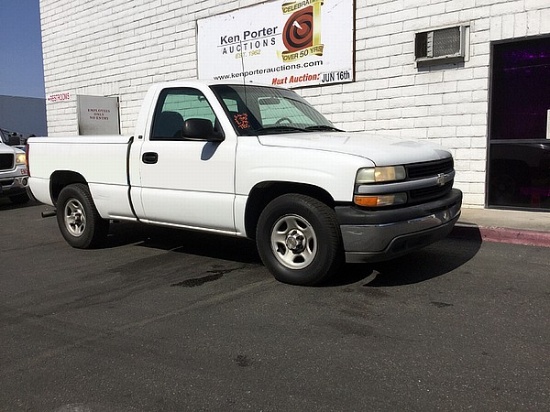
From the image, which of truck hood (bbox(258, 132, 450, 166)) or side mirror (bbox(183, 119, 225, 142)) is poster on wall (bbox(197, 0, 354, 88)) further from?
truck hood (bbox(258, 132, 450, 166))

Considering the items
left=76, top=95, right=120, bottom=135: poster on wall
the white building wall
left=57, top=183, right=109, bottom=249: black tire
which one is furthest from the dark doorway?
left=76, top=95, right=120, bottom=135: poster on wall

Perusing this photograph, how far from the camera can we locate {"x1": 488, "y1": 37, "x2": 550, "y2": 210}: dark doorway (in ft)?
26.7

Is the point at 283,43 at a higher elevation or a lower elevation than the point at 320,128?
higher

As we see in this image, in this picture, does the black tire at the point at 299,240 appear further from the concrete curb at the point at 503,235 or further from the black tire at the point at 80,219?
the concrete curb at the point at 503,235

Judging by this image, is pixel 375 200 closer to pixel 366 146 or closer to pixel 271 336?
pixel 366 146

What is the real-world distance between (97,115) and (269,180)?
10758 millimetres

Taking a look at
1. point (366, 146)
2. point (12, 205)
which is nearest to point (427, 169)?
point (366, 146)

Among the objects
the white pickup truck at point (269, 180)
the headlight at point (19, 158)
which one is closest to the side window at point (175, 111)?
the white pickup truck at point (269, 180)

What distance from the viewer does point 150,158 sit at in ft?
17.8

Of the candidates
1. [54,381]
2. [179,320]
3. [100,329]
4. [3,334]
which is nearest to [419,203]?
[179,320]

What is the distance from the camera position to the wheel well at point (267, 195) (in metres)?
4.46

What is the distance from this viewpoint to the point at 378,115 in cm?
962

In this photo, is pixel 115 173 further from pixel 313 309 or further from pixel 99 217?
pixel 313 309

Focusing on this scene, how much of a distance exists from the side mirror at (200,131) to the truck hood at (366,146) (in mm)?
459
